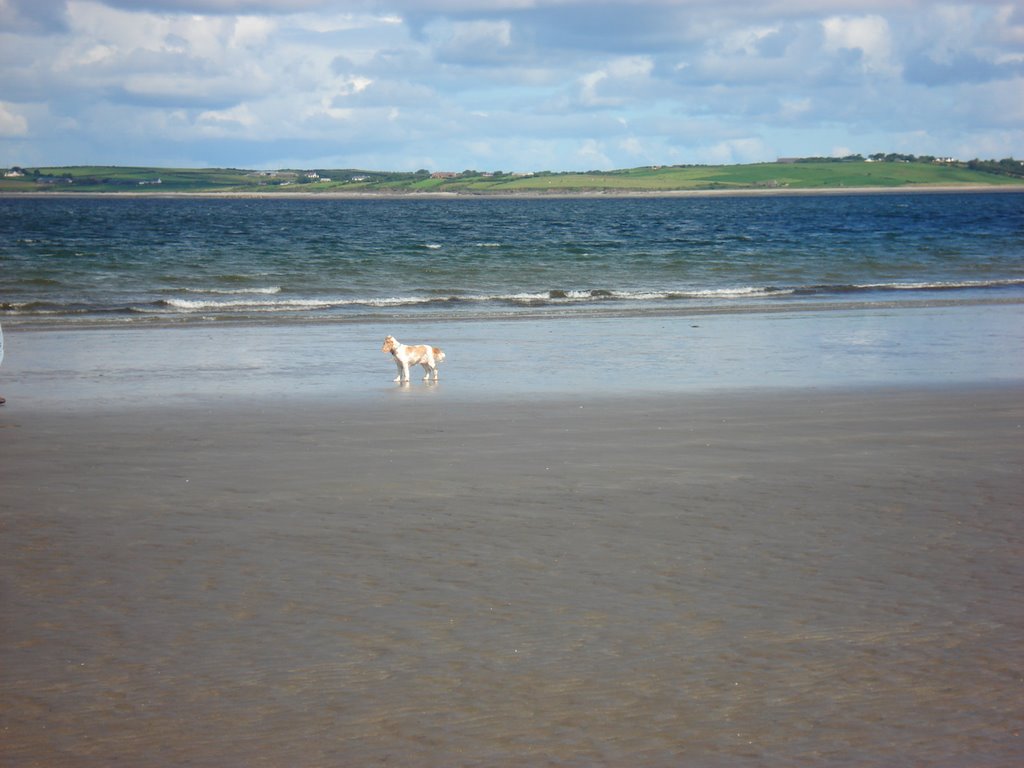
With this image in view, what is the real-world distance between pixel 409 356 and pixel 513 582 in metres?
7.58

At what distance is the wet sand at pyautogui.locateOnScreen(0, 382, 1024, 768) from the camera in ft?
13.8

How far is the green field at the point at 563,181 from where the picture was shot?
168875 millimetres

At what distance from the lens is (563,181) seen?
192500 millimetres

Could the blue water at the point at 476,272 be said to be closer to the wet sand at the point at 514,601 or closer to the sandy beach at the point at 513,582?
the sandy beach at the point at 513,582

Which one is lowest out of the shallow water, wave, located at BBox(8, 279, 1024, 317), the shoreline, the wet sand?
the wet sand

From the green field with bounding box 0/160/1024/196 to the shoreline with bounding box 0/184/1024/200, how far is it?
2.87 feet

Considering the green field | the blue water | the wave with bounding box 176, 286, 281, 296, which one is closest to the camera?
the blue water

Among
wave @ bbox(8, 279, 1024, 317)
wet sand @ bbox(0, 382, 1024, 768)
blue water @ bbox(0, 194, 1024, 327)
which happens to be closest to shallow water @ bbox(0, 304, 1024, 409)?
wet sand @ bbox(0, 382, 1024, 768)

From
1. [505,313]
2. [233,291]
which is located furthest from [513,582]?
[233,291]

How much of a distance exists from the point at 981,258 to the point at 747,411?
31266 mm

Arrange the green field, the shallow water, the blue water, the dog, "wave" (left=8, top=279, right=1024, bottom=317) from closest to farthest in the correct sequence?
the shallow water, the dog, "wave" (left=8, top=279, right=1024, bottom=317), the blue water, the green field

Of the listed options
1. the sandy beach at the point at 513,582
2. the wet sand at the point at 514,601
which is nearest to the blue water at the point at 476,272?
the sandy beach at the point at 513,582

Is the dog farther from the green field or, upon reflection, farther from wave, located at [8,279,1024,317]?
the green field

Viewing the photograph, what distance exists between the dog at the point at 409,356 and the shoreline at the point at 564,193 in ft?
482
